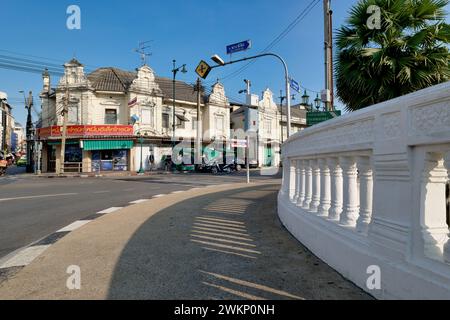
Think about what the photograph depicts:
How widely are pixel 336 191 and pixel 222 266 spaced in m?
1.57

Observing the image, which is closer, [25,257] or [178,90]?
[25,257]

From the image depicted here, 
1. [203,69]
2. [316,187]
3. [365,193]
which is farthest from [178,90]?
[365,193]

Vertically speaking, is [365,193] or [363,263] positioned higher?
[365,193]

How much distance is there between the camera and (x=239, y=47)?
36.8 ft

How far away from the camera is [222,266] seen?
305 cm

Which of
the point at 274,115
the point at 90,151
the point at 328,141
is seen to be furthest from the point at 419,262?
the point at 274,115

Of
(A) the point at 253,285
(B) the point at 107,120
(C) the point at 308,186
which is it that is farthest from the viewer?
(B) the point at 107,120

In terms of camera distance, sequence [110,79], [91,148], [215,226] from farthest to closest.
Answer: [110,79] < [91,148] < [215,226]

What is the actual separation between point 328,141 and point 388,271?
160cm

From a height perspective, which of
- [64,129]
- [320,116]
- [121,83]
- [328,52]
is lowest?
[320,116]

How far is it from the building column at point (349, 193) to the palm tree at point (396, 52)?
13.0 feet

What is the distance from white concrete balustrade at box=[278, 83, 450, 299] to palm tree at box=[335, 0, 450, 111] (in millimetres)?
3843

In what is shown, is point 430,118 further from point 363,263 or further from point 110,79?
point 110,79
